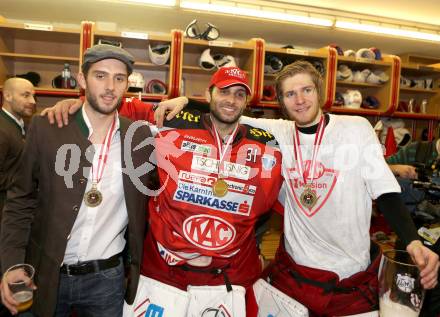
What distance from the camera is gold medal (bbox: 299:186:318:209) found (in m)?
1.71

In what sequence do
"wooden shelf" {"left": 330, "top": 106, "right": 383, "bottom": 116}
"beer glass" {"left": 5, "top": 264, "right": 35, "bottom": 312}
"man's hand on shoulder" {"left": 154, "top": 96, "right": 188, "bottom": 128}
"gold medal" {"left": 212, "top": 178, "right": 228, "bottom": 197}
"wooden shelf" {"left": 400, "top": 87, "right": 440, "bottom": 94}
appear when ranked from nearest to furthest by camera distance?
"beer glass" {"left": 5, "top": 264, "right": 35, "bottom": 312} < "gold medal" {"left": 212, "top": 178, "right": 228, "bottom": 197} < "man's hand on shoulder" {"left": 154, "top": 96, "right": 188, "bottom": 128} < "wooden shelf" {"left": 330, "top": 106, "right": 383, "bottom": 116} < "wooden shelf" {"left": 400, "top": 87, "right": 440, "bottom": 94}

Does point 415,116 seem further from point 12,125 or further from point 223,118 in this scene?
Result: point 12,125

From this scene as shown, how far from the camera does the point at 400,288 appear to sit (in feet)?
3.28

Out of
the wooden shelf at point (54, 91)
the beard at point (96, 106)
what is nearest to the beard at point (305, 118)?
the beard at point (96, 106)

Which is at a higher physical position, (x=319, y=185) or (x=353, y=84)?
(x=353, y=84)

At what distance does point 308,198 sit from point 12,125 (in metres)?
2.95

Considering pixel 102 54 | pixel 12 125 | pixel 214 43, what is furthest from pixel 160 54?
pixel 102 54

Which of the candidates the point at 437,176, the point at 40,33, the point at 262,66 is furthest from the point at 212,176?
the point at 40,33

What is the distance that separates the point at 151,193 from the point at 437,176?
1.99m

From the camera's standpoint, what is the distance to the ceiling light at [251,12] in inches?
169

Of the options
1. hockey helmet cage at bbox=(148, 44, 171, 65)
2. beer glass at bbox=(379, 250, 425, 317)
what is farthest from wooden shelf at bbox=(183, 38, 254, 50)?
beer glass at bbox=(379, 250, 425, 317)

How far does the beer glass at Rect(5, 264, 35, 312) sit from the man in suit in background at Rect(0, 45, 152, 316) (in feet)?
0.33

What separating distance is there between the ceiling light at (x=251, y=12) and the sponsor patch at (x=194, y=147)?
2.95 m

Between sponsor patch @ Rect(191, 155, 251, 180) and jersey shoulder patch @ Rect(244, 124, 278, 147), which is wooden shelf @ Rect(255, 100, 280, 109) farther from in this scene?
sponsor patch @ Rect(191, 155, 251, 180)
